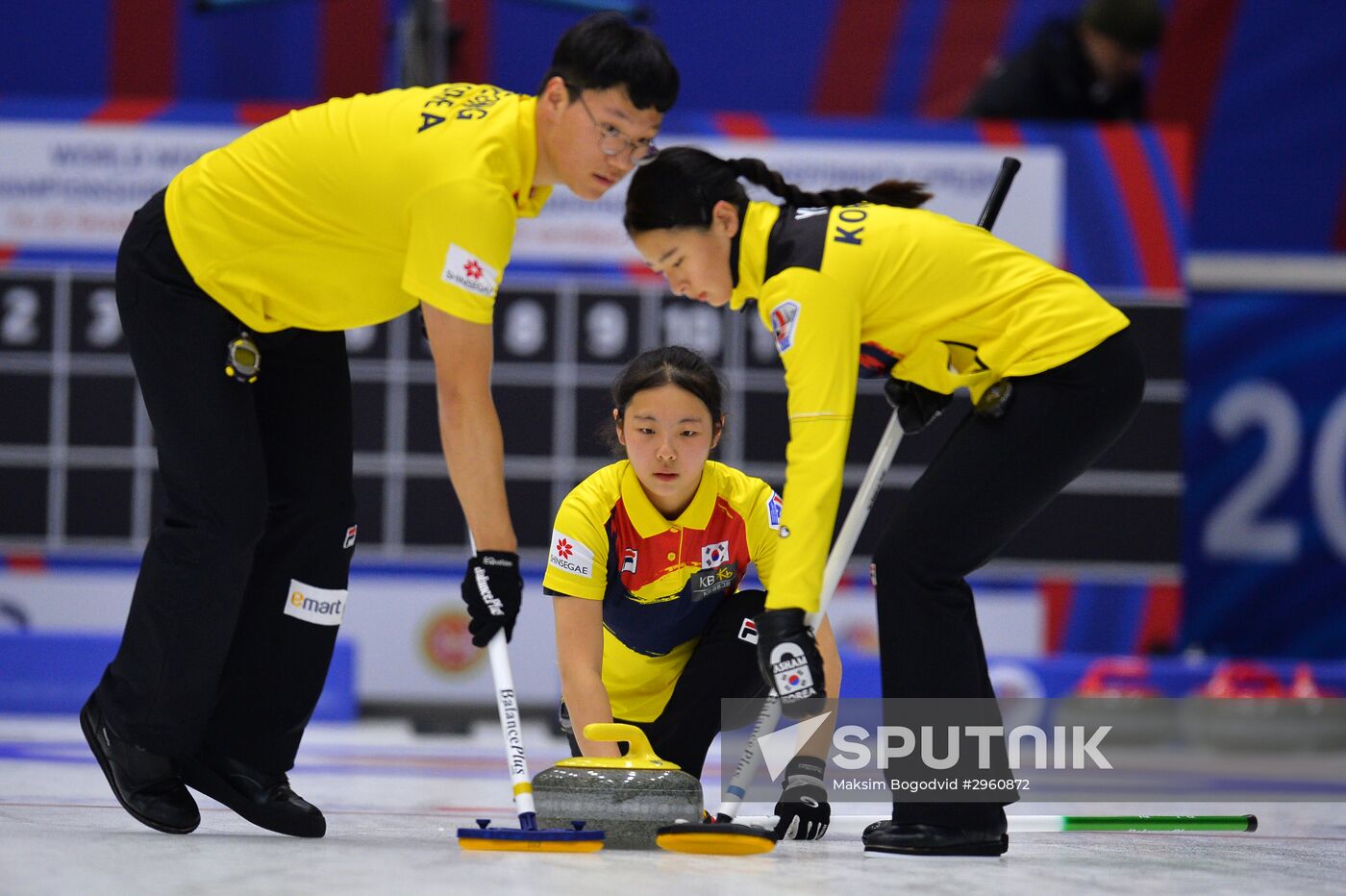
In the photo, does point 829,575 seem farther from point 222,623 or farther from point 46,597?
point 46,597

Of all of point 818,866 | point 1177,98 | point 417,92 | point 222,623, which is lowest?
point 818,866

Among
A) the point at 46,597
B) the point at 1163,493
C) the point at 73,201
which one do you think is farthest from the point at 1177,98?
the point at 46,597

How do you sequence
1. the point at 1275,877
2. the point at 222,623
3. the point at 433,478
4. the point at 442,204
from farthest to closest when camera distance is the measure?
the point at 433,478
the point at 222,623
the point at 442,204
the point at 1275,877

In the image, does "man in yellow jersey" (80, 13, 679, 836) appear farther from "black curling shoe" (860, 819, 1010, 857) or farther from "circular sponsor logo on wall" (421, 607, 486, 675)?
"circular sponsor logo on wall" (421, 607, 486, 675)

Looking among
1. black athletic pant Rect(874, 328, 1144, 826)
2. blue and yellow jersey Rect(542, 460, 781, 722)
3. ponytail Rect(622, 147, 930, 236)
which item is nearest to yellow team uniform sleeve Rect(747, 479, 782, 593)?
blue and yellow jersey Rect(542, 460, 781, 722)

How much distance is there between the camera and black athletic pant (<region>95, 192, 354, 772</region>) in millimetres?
2852

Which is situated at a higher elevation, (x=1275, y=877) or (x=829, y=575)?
(x=829, y=575)

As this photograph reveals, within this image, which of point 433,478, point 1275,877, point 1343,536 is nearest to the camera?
point 1275,877

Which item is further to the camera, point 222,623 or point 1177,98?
point 1177,98

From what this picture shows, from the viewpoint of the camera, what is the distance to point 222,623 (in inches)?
113

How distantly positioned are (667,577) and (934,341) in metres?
0.74

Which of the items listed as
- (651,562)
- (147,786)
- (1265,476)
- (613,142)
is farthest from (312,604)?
(1265,476)

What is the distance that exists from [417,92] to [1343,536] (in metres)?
6.65

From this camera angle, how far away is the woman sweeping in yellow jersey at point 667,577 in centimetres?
316
